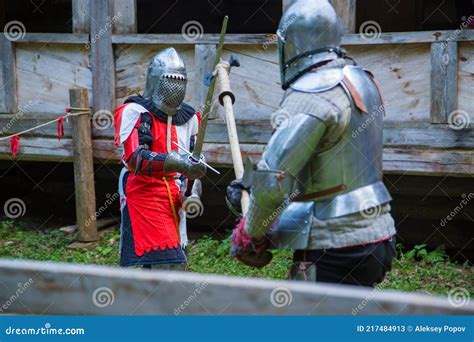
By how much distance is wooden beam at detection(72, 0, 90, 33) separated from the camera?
25.5ft

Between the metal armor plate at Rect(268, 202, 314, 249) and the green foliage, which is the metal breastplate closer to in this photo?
the metal armor plate at Rect(268, 202, 314, 249)

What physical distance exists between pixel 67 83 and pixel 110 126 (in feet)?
2.04

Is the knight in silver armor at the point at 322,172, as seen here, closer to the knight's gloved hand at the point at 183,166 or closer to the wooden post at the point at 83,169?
the knight's gloved hand at the point at 183,166

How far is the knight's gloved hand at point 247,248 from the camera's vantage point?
12.4ft

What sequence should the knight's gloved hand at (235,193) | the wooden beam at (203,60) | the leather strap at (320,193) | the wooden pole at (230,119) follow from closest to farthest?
1. the leather strap at (320,193)
2. the knight's gloved hand at (235,193)
3. the wooden pole at (230,119)
4. the wooden beam at (203,60)

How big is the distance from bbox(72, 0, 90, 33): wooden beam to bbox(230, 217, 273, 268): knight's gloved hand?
442 centimetres

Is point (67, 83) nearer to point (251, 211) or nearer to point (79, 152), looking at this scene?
point (79, 152)

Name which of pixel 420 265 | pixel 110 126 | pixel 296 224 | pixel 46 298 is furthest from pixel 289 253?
pixel 46 298

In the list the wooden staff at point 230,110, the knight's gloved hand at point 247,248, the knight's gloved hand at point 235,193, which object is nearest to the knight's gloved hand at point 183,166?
the wooden staff at point 230,110

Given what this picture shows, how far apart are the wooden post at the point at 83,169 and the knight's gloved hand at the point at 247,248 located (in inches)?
164

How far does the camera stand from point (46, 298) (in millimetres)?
2453

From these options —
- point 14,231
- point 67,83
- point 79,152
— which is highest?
point 67,83

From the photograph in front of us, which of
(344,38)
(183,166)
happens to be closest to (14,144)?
(344,38)

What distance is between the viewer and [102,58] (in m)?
7.72
